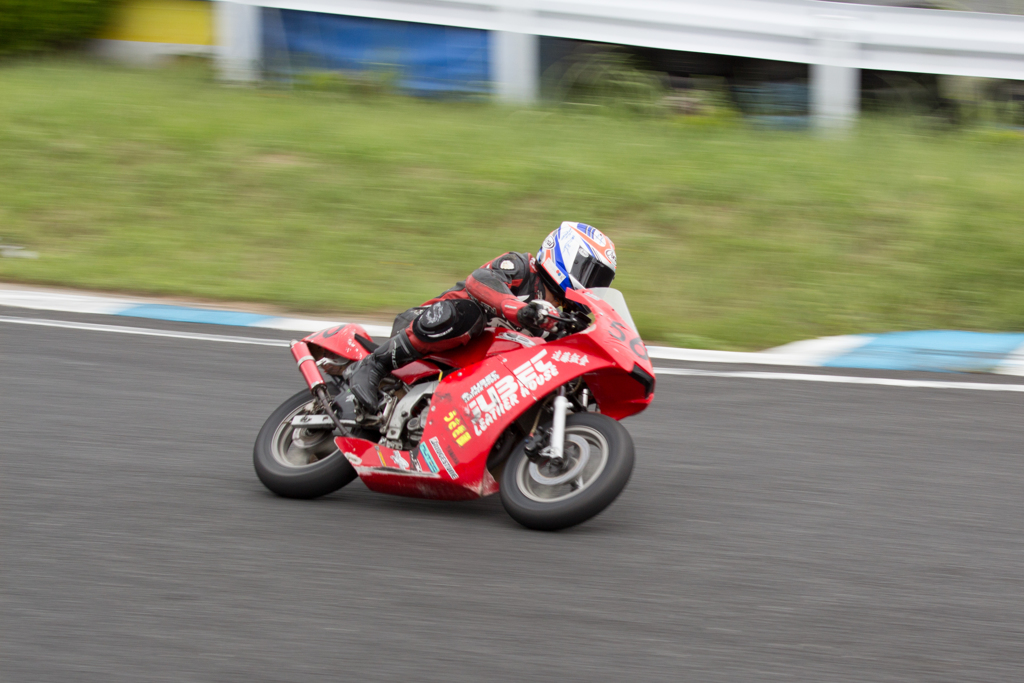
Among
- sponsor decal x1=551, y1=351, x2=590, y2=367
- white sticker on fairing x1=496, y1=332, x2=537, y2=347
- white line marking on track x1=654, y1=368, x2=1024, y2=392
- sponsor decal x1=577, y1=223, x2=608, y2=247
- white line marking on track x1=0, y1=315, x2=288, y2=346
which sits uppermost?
sponsor decal x1=577, y1=223, x2=608, y2=247

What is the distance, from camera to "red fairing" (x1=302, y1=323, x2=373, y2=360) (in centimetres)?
568

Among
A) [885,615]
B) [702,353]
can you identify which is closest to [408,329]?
[885,615]

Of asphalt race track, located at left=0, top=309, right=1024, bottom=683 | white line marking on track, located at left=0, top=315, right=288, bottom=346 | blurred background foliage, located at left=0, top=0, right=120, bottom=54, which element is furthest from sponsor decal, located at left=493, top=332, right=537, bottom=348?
blurred background foliage, located at left=0, top=0, right=120, bottom=54

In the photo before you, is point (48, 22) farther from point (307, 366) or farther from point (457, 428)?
point (457, 428)

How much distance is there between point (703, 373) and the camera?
7.97 metres

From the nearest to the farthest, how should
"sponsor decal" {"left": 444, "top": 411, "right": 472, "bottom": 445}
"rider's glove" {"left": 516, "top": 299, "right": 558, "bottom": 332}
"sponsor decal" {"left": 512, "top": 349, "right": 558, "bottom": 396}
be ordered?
"rider's glove" {"left": 516, "top": 299, "right": 558, "bottom": 332}
"sponsor decal" {"left": 512, "top": 349, "right": 558, "bottom": 396}
"sponsor decal" {"left": 444, "top": 411, "right": 472, "bottom": 445}

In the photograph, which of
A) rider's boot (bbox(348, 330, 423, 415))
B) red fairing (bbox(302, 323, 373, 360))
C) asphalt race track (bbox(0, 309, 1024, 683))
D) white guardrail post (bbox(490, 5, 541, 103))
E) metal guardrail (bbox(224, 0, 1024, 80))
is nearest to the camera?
asphalt race track (bbox(0, 309, 1024, 683))

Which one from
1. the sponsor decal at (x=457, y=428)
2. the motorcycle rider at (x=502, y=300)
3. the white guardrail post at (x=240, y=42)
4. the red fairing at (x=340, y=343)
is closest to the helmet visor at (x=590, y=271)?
the motorcycle rider at (x=502, y=300)

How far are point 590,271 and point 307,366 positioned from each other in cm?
151

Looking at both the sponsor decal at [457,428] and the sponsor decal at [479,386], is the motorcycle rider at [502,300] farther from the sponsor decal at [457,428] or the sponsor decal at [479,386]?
the sponsor decal at [457,428]

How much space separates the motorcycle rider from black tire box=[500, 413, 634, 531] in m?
0.49

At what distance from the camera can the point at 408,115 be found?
1349 centimetres

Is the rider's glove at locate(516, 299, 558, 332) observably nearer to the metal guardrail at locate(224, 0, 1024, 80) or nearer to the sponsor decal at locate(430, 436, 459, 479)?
the sponsor decal at locate(430, 436, 459, 479)

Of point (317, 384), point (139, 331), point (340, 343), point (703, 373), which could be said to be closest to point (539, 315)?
point (317, 384)
